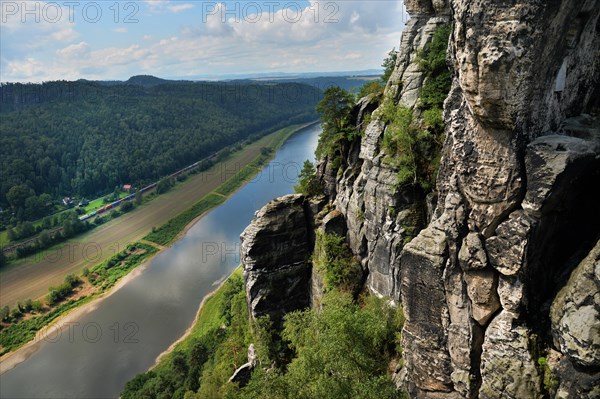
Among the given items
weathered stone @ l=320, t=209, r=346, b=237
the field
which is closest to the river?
the field

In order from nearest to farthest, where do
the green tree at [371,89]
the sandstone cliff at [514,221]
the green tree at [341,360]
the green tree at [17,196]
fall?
the sandstone cliff at [514,221], the green tree at [341,360], the green tree at [371,89], the green tree at [17,196]

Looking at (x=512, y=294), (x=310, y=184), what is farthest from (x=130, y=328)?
(x=512, y=294)

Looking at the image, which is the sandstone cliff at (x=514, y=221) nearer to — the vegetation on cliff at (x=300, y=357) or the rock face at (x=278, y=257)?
the vegetation on cliff at (x=300, y=357)

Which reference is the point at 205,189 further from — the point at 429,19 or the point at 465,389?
the point at 465,389

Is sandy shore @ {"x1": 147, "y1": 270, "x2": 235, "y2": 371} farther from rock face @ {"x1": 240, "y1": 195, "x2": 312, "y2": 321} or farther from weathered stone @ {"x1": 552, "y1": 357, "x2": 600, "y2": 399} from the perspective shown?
weathered stone @ {"x1": 552, "y1": 357, "x2": 600, "y2": 399}

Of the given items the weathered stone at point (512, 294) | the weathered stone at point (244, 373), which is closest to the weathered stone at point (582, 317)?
the weathered stone at point (512, 294)

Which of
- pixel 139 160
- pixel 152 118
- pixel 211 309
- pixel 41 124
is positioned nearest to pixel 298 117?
pixel 152 118
